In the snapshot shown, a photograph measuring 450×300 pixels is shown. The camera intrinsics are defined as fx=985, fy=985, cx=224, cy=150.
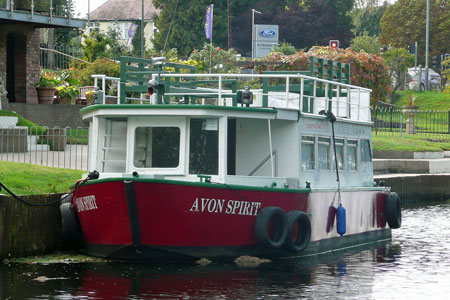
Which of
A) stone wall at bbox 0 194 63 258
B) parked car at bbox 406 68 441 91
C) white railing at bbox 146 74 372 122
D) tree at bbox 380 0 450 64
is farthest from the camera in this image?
tree at bbox 380 0 450 64

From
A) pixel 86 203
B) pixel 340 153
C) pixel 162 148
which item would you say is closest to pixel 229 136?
pixel 162 148

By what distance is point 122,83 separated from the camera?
19172 millimetres

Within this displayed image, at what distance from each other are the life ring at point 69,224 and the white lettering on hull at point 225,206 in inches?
95.2

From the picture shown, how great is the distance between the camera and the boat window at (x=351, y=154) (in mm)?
21312

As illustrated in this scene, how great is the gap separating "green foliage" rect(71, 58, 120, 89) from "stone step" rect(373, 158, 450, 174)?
12673 millimetres

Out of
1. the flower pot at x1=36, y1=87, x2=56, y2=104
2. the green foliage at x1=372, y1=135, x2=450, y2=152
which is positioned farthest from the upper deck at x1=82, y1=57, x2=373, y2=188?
the green foliage at x1=372, y1=135, x2=450, y2=152

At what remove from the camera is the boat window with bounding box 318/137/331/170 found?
19688 millimetres

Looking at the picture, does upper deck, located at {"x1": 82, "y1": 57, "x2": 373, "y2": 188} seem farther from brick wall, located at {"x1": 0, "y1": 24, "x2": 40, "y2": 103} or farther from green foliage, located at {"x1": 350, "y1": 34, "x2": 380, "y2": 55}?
green foliage, located at {"x1": 350, "y1": 34, "x2": 380, "y2": 55}

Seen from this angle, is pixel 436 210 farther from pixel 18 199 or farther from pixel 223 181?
pixel 18 199

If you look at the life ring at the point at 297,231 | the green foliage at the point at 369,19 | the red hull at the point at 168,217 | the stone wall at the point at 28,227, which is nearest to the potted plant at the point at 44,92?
the stone wall at the point at 28,227

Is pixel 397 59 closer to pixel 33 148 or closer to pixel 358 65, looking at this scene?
pixel 358 65

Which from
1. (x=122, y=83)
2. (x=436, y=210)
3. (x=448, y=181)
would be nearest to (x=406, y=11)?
(x=448, y=181)

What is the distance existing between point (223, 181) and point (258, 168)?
1.52 meters

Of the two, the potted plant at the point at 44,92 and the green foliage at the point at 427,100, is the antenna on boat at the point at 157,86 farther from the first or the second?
the green foliage at the point at 427,100
